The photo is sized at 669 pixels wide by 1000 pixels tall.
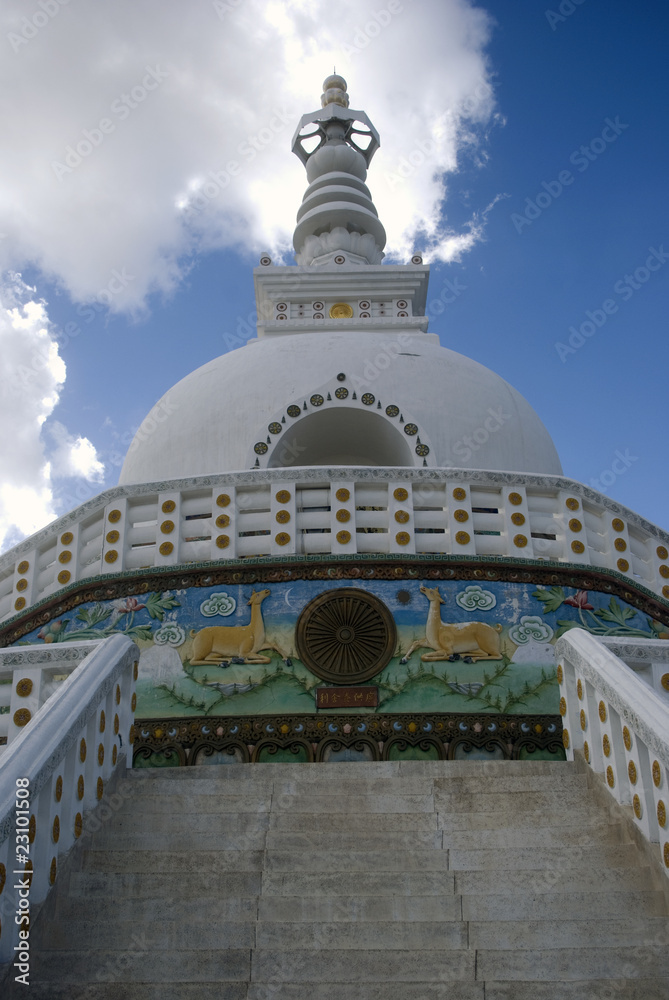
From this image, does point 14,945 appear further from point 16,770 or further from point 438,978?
point 438,978

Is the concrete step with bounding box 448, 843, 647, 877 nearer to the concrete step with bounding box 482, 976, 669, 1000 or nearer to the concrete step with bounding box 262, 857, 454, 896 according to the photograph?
the concrete step with bounding box 262, 857, 454, 896

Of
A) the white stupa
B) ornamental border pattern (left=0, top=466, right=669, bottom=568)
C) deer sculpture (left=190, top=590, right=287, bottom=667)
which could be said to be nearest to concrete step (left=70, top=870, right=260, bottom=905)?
deer sculpture (left=190, top=590, right=287, bottom=667)

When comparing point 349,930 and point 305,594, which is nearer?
point 349,930

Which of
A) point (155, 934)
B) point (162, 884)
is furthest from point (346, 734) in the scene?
point (155, 934)

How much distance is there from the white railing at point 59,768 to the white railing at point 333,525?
8.18ft

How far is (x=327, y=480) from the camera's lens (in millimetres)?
8336

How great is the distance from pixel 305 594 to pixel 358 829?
9.73ft

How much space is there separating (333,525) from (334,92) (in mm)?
13782

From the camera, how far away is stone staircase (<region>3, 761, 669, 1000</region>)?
3809 mm

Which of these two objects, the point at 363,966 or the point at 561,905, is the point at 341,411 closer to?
the point at 561,905

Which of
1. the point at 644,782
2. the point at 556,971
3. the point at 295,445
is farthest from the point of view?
the point at 295,445

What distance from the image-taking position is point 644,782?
4.57m

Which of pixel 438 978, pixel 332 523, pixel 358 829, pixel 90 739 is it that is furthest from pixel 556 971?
pixel 332 523

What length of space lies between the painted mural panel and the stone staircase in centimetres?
170
